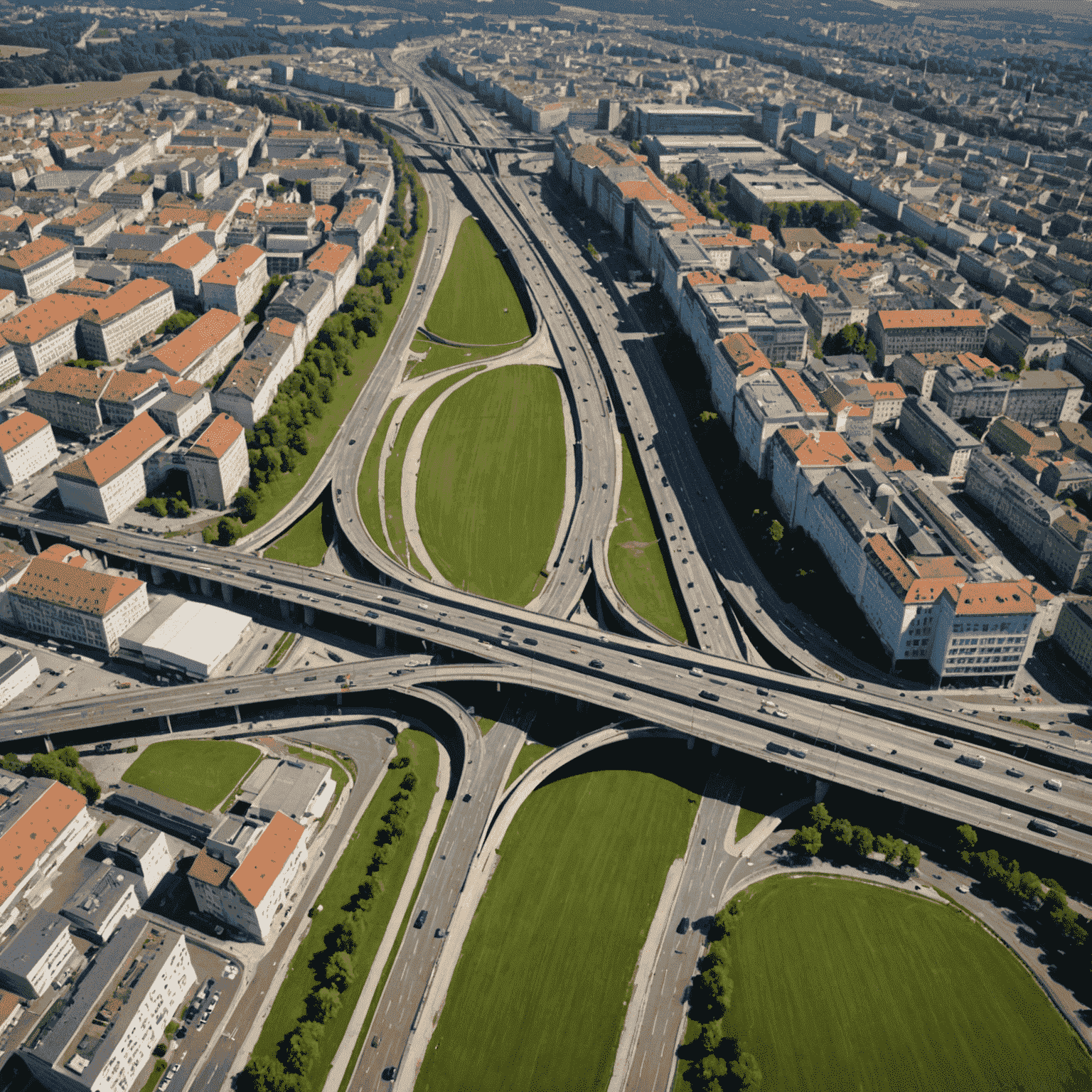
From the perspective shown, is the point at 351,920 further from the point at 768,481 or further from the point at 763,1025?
the point at 768,481

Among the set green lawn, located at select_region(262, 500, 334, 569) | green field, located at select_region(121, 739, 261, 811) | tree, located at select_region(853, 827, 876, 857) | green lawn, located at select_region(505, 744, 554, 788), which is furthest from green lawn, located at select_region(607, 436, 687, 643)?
green field, located at select_region(121, 739, 261, 811)

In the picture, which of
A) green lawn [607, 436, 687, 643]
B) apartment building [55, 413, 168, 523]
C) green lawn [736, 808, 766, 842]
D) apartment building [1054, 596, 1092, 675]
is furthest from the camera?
apartment building [55, 413, 168, 523]

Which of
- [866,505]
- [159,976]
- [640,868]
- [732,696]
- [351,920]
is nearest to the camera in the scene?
[159,976]

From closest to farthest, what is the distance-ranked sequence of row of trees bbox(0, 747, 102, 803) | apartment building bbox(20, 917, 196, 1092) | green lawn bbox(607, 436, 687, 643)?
apartment building bbox(20, 917, 196, 1092)
row of trees bbox(0, 747, 102, 803)
green lawn bbox(607, 436, 687, 643)

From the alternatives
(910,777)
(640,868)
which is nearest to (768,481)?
(910,777)

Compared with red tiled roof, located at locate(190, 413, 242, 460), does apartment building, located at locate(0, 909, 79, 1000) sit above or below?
below

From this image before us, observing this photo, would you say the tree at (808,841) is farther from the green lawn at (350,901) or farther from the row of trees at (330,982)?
the row of trees at (330,982)

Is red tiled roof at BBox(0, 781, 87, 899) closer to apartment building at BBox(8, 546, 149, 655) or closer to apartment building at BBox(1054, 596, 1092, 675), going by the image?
apartment building at BBox(8, 546, 149, 655)

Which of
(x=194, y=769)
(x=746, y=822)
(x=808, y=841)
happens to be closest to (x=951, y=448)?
(x=746, y=822)
